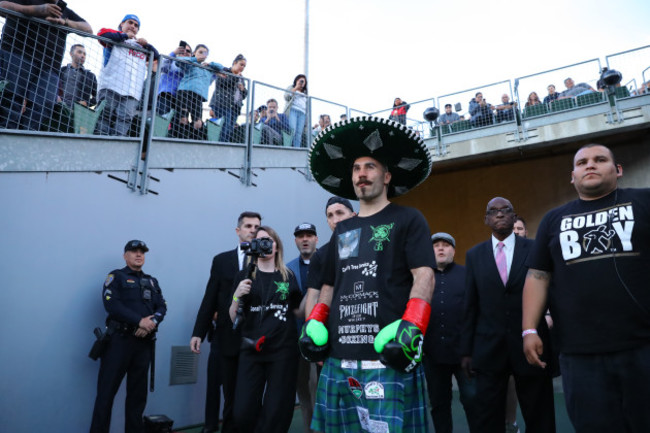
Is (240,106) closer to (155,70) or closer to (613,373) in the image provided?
(155,70)

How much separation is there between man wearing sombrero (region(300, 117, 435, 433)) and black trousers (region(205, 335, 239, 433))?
2466 mm

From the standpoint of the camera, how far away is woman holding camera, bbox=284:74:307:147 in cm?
725

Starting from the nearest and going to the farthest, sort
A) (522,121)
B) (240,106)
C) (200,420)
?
(200,420) → (240,106) → (522,121)

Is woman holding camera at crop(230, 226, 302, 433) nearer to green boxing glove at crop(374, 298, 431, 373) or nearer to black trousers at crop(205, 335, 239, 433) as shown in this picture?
black trousers at crop(205, 335, 239, 433)

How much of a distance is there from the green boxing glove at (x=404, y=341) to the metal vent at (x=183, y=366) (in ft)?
12.5

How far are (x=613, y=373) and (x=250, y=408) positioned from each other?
2.27m

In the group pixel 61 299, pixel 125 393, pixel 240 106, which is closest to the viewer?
pixel 61 299

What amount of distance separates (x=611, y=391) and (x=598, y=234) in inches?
28.5

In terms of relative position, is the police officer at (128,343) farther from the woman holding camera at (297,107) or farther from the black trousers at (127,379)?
the woman holding camera at (297,107)

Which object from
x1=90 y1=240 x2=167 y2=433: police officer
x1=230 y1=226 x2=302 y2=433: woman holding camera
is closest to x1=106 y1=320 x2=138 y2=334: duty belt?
x1=90 y1=240 x2=167 y2=433: police officer

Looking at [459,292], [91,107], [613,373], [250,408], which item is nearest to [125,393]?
[250,408]

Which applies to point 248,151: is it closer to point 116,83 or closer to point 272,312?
point 116,83

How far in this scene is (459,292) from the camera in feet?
14.4

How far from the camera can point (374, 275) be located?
2.08 meters
